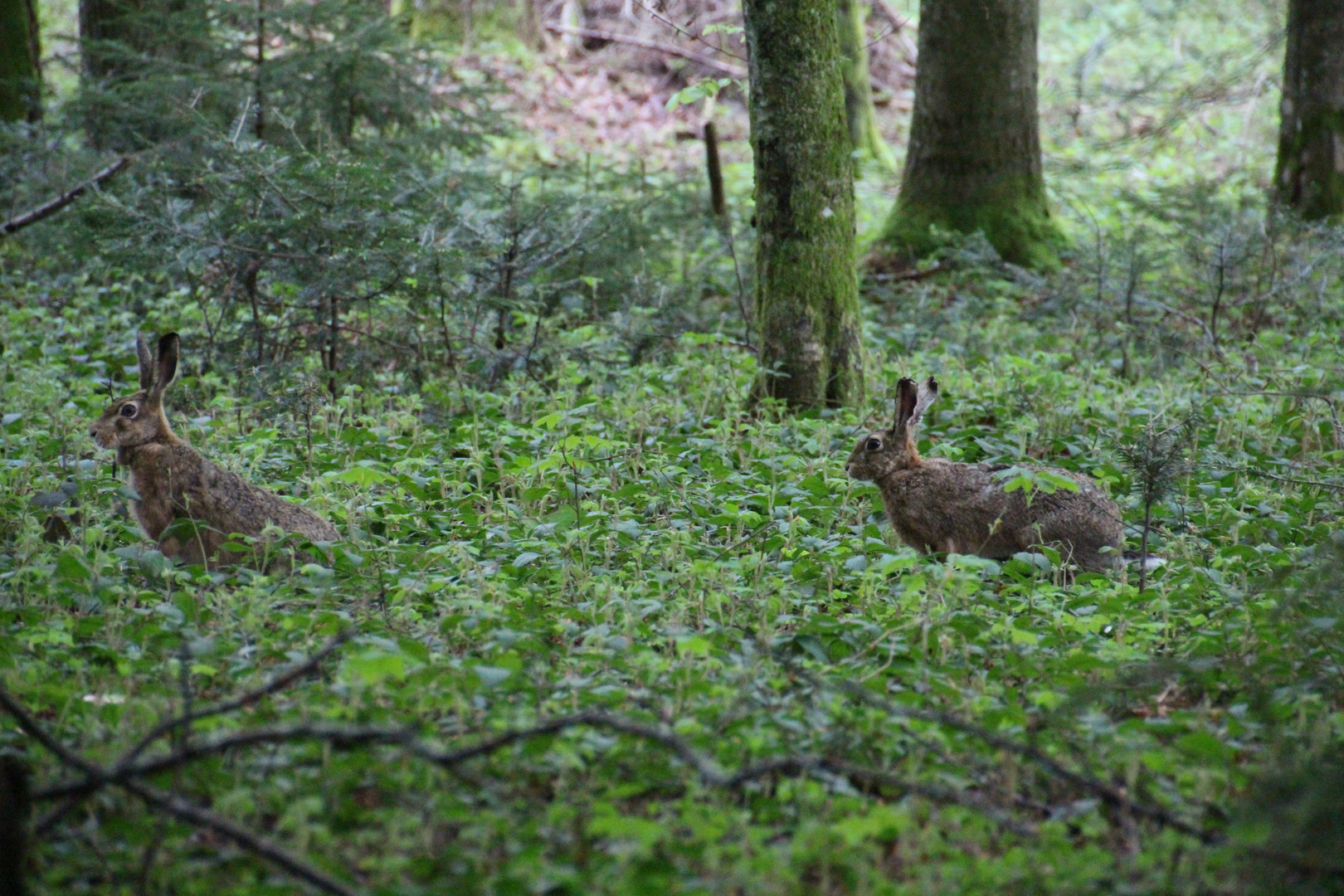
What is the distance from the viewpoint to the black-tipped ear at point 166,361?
6.38 meters

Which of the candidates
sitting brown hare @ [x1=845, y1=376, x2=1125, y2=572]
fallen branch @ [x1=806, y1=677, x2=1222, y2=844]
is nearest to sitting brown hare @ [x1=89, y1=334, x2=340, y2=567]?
sitting brown hare @ [x1=845, y1=376, x2=1125, y2=572]

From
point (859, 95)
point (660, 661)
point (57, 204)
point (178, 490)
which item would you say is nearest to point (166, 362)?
point (178, 490)

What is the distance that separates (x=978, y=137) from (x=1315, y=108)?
11.3 ft

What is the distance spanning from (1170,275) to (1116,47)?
16.2 metres

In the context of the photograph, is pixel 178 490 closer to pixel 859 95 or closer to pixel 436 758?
pixel 436 758

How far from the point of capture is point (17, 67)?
13.4 meters

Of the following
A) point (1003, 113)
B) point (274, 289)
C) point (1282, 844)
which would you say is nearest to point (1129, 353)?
point (1003, 113)

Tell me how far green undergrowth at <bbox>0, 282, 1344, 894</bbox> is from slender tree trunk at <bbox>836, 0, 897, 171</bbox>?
437 inches

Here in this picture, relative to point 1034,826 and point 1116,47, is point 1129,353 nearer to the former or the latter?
point 1034,826

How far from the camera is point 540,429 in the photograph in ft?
25.7

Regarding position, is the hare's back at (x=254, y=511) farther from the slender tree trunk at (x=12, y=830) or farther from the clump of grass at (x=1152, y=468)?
the clump of grass at (x=1152, y=468)

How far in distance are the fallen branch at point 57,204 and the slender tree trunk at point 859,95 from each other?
9.96 metres

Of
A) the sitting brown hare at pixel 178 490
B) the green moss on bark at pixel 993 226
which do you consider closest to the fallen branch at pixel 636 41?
the green moss on bark at pixel 993 226

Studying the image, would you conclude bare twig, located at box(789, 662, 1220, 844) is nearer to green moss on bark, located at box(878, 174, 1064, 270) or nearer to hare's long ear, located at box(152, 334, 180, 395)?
hare's long ear, located at box(152, 334, 180, 395)
